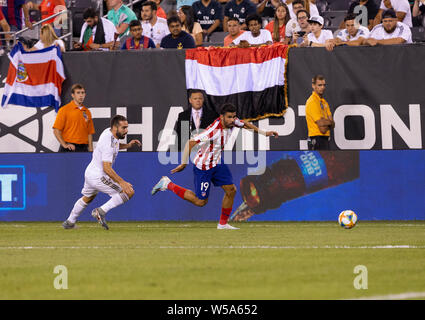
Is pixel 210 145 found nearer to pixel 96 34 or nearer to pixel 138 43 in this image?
pixel 138 43

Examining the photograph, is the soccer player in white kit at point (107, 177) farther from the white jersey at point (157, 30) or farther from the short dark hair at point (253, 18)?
the white jersey at point (157, 30)

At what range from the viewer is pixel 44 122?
18.7 m

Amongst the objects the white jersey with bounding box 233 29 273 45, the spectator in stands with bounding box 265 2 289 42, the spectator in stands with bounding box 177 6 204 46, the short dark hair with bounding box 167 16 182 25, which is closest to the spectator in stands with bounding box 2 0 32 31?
the spectator in stands with bounding box 177 6 204 46

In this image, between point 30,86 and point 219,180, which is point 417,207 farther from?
point 30,86

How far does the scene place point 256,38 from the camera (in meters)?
18.2

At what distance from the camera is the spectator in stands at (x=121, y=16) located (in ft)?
64.5

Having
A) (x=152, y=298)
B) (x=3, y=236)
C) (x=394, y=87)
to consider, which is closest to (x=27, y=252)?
(x=3, y=236)

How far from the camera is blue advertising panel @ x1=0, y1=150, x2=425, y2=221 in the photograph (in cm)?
1574

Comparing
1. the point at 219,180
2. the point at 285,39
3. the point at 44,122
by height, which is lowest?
the point at 219,180

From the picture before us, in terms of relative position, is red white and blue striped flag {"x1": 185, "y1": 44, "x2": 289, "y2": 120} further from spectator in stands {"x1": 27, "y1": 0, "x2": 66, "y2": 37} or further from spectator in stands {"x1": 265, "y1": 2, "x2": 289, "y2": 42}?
spectator in stands {"x1": 27, "y1": 0, "x2": 66, "y2": 37}

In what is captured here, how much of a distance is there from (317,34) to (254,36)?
1.37 meters

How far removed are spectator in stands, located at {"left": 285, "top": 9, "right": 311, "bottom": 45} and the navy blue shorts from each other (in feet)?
16.8
